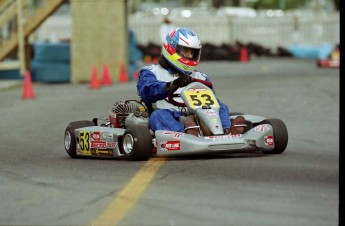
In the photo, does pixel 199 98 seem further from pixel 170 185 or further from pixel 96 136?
pixel 170 185

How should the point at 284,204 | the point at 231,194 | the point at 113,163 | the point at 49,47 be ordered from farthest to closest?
the point at 49,47, the point at 113,163, the point at 231,194, the point at 284,204

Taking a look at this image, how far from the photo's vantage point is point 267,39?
66.4m

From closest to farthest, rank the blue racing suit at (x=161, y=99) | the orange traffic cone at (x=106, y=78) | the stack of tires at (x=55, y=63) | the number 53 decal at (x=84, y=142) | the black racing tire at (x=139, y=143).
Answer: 1. the black racing tire at (x=139, y=143)
2. the blue racing suit at (x=161, y=99)
3. the number 53 decal at (x=84, y=142)
4. the orange traffic cone at (x=106, y=78)
5. the stack of tires at (x=55, y=63)

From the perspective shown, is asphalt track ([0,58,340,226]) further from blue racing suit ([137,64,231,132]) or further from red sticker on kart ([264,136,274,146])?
blue racing suit ([137,64,231,132])

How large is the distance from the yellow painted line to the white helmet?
5.77 feet

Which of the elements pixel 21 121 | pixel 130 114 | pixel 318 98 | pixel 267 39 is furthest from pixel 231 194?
pixel 267 39

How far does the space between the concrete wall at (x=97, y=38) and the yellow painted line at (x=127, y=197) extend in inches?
832

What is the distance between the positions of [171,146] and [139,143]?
340 millimetres

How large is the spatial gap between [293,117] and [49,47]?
14605mm

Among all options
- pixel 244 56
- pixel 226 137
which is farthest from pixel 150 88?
pixel 244 56

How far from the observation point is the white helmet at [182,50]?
12.4 metres

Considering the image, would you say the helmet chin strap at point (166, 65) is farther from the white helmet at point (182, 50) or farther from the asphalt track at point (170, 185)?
the asphalt track at point (170, 185)

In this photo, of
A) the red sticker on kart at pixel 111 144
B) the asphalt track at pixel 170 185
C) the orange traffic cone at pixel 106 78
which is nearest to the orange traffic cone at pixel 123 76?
the orange traffic cone at pixel 106 78

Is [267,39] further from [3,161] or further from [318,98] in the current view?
[3,161]
